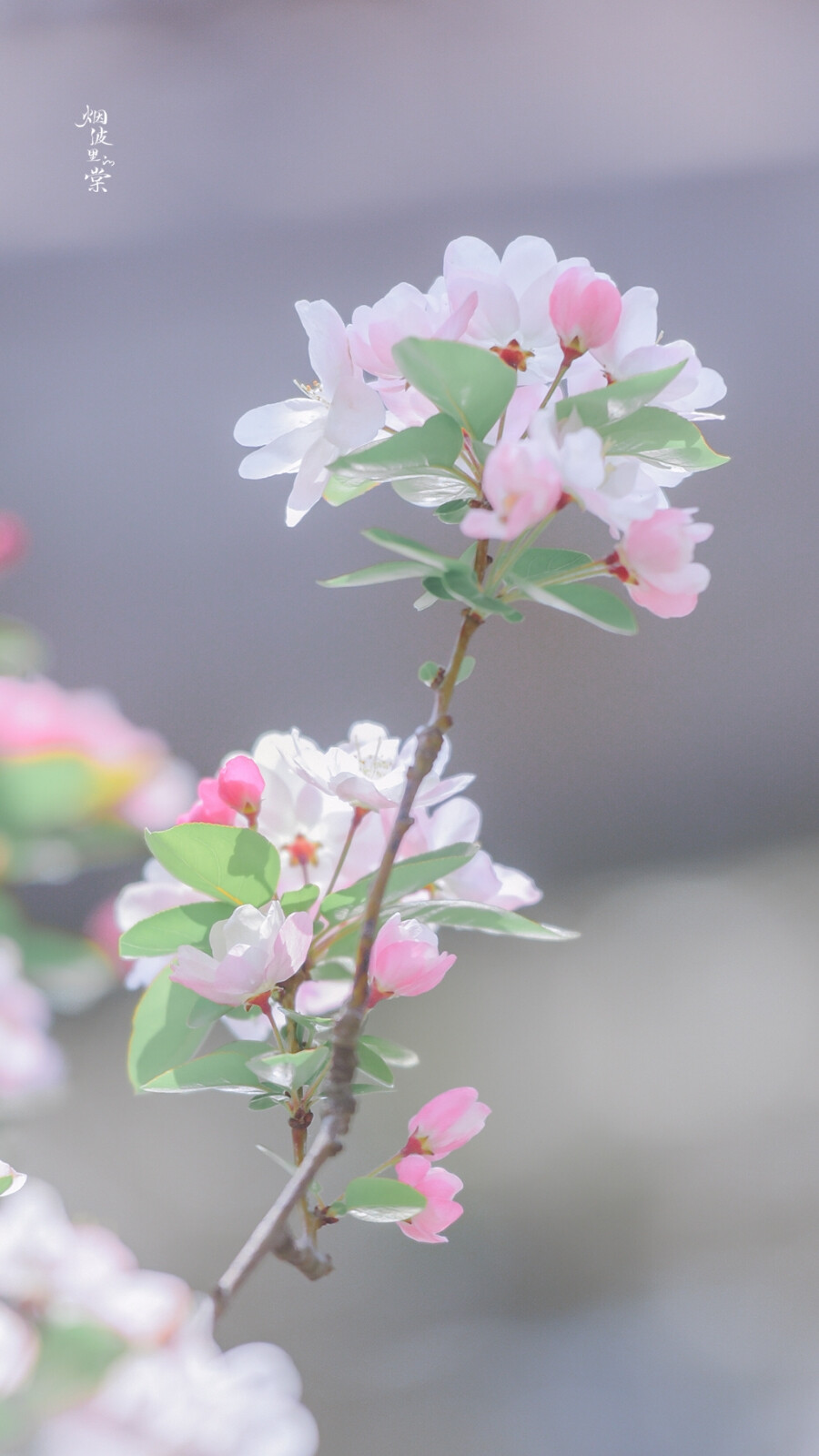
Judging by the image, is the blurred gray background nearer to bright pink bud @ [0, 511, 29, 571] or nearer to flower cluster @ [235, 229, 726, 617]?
bright pink bud @ [0, 511, 29, 571]

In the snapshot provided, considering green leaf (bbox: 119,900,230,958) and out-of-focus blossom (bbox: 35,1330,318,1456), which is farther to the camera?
green leaf (bbox: 119,900,230,958)

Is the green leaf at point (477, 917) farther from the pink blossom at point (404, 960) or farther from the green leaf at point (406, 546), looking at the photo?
the green leaf at point (406, 546)

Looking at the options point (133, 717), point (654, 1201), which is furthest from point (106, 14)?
point (654, 1201)

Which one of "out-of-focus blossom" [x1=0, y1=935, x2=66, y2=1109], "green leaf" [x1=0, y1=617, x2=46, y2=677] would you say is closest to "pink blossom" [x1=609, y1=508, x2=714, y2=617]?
"out-of-focus blossom" [x1=0, y1=935, x2=66, y2=1109]

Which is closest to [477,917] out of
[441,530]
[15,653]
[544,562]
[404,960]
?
[404,960]

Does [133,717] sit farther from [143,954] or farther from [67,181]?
[143,954]

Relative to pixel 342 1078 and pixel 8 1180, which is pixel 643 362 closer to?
pixel 342 1078

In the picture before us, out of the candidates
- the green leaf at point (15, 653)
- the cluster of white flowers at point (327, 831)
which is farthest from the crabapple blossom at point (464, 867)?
the green leaf at point (15, 653)
